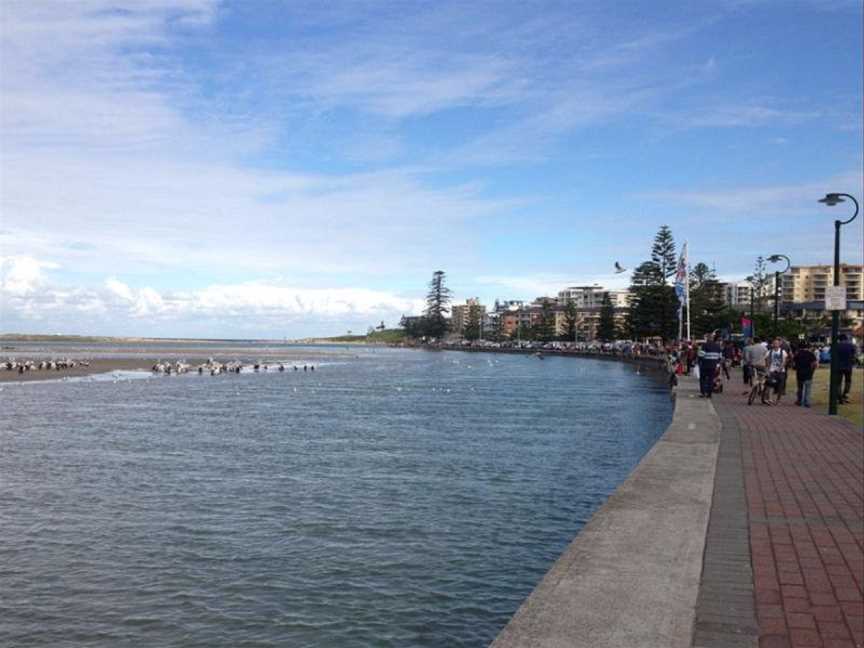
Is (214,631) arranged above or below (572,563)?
below

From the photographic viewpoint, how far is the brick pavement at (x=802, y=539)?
15.1 feet

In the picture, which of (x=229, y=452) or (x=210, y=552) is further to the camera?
(x=229, y=452)

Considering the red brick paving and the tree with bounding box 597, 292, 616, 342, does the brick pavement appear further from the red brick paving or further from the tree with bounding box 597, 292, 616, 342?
the tree with bounding box 597, 292, 616, 342

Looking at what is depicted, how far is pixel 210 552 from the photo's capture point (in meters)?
8.58

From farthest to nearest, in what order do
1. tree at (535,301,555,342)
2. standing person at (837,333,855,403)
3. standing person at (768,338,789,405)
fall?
1. tree at (535,301,555,342)
2. standing person at (768,338,789,405)
3. standing person at (837,333,855,403)

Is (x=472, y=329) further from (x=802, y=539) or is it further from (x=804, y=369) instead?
(x=802, y=539)

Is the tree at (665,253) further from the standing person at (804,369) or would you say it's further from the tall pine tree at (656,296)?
the standing person at (804,369)

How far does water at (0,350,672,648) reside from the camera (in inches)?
263

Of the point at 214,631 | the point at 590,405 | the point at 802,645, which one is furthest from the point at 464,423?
the point at 802,645

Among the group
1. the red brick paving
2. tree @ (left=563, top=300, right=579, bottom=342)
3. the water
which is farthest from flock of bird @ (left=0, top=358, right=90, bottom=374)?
tree @ (left=563, top=300, right=579, bottom=342)

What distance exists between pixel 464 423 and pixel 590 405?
24.7ft

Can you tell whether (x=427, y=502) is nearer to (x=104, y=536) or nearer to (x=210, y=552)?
(x=210, y=552)

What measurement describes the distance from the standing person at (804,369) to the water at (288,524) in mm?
3431

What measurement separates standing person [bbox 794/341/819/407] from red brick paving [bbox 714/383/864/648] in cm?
522
